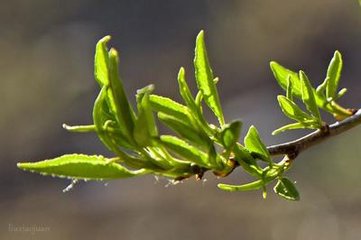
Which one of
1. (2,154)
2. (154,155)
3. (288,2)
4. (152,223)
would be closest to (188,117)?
(154,155)

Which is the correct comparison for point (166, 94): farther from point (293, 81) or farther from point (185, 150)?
point (185, 150)

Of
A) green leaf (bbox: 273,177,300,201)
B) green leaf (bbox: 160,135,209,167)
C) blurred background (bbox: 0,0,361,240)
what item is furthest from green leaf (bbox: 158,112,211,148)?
blurred background (bbox: 0,0,361,240)

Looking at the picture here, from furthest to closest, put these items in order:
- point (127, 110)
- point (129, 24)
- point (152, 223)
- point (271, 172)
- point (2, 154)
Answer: point (129, 24) < point (2, 154) < point (152, 223) < point (271, 172) < point (127, 110)

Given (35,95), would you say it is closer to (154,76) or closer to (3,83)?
(3,83)

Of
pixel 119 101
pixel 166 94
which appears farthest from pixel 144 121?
pixel 166 94

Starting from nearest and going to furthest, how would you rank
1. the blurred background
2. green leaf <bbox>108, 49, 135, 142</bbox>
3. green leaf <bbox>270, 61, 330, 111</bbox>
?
1. green leaf <bbox>108, 49, 135, 142</bbox>
2. green leaf <bbox>270, 61, 330, 111</bbox>
3. the blurred background

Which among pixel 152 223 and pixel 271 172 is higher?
pixel 271 172

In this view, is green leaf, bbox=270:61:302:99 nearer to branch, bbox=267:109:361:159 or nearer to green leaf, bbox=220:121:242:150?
Answer: branch, bbox=267:109:361:159

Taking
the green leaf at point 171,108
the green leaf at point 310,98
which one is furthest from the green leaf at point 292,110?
the green leaf at point 171,108
